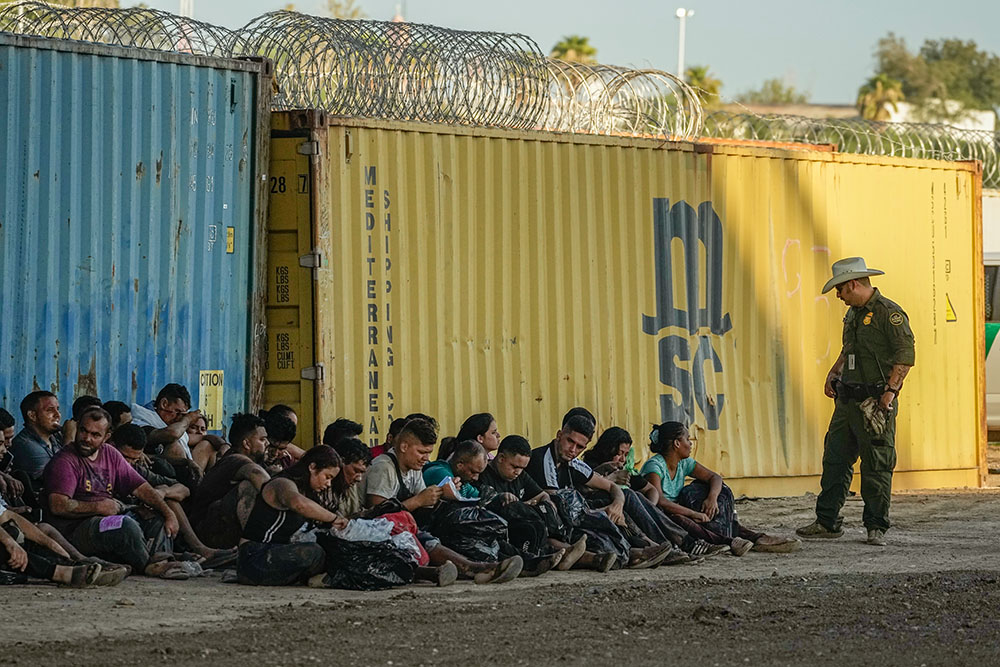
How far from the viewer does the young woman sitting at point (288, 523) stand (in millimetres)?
7285

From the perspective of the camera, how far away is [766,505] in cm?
1168

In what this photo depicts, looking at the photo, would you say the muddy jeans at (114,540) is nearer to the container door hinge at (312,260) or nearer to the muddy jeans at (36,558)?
the muddy jeans at (36,558)

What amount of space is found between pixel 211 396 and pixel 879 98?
62478mm

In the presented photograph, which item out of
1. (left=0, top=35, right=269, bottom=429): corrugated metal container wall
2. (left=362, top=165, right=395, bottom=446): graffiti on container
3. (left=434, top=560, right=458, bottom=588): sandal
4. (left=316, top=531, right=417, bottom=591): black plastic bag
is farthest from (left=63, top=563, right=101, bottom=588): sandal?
(left=362, top=165, right=395, bottom=446): graffiti on container

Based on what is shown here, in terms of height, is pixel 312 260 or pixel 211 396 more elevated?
pixel 312 260

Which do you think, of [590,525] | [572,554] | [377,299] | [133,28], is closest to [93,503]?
[572,554]

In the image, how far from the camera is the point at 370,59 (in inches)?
424

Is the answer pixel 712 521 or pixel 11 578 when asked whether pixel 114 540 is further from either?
pixel 712 521

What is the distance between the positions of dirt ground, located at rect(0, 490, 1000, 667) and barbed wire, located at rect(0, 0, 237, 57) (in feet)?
13.4

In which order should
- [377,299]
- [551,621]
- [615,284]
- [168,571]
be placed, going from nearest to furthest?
[551,621]
[168,571]
[377,299]
[615,284]

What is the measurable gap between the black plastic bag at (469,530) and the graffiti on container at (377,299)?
260 centimetres

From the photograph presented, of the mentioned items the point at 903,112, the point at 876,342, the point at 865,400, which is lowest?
the point at 865,400

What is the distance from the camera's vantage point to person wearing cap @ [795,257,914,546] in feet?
30.7

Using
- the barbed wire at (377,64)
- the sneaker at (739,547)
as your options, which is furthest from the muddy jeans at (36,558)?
the barbed wire at (377,64)
